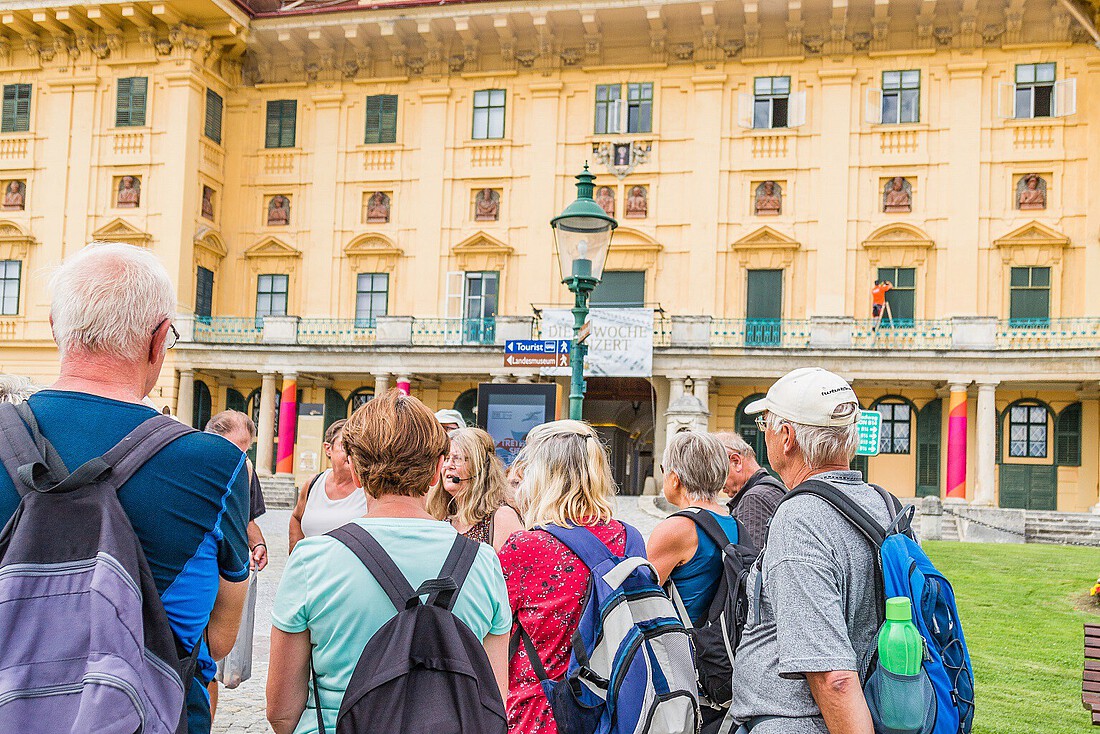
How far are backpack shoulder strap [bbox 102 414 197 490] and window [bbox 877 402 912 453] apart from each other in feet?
95.7

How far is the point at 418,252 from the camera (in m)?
A: 33.1

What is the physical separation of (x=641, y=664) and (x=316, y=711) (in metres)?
1.12

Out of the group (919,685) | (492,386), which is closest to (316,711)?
(919,685)

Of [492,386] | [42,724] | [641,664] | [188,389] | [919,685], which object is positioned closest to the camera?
[42,724]

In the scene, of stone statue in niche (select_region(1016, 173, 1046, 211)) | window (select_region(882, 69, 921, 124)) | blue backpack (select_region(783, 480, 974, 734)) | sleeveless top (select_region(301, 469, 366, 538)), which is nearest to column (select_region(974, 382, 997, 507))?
stone statue in niche (select_region(1016, 173, 1046, 211))

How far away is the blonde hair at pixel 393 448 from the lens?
2.98 meters

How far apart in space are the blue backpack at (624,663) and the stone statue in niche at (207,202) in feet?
107

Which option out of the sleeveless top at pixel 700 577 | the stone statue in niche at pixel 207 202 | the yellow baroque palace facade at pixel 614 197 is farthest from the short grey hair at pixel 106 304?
the stone statue in niche at pixel 207 202

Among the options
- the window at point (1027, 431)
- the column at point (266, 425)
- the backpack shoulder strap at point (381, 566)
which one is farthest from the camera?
the column at point (266, 425)

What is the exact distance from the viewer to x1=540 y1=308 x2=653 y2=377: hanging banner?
92.4 ft

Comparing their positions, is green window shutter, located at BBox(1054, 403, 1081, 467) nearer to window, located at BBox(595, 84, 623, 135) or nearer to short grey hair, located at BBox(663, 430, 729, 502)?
window, located at BBox(595, 84, 623, 135)

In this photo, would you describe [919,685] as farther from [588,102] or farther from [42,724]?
[588,102]

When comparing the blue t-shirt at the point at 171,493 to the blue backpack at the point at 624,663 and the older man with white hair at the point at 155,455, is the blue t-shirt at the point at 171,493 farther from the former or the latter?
the blue backpack at the point at 624,663

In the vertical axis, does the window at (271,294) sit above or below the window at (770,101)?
below
